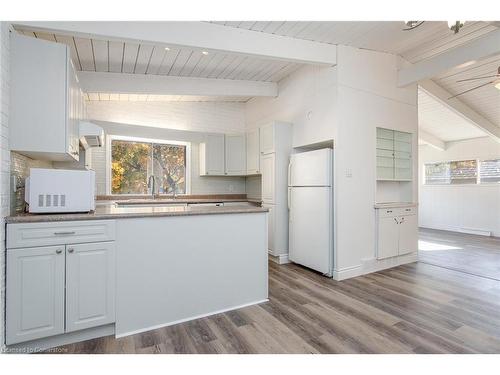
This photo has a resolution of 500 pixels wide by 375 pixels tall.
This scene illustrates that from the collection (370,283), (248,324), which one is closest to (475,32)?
(370,283)

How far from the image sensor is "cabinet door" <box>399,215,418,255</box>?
4.06m

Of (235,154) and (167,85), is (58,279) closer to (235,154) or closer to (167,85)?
(167,85)

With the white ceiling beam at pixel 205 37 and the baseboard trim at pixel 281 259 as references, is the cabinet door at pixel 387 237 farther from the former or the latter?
the white ceiling beam at pixel 205 37

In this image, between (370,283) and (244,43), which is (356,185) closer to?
(370,283)

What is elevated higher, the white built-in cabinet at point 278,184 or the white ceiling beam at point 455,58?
the white ceiling beam at point 455,58

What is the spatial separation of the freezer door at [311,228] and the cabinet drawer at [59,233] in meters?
2.48

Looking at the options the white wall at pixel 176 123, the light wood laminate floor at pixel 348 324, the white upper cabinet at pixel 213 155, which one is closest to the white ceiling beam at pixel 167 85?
the white wall at pixel 176 123

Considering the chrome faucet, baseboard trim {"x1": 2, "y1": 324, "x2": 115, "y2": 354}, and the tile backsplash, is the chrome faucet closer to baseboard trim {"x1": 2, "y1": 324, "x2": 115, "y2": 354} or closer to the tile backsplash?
the tile backsplash

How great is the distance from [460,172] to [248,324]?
7.37 metres

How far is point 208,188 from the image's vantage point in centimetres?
564

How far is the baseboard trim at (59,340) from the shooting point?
1.94 metres

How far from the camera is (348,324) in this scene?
2.34 meters

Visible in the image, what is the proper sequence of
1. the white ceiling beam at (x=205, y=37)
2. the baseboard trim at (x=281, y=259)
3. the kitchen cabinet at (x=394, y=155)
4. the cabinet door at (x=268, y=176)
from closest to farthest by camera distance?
the white ceiling beam at (x=205, y=37), the kitchen cabinet at (x=394, y=155), the baseboard trim at (x=281, y=259), the cabinet door at (x=268, y=176)

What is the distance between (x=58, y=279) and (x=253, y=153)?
3.57 m
